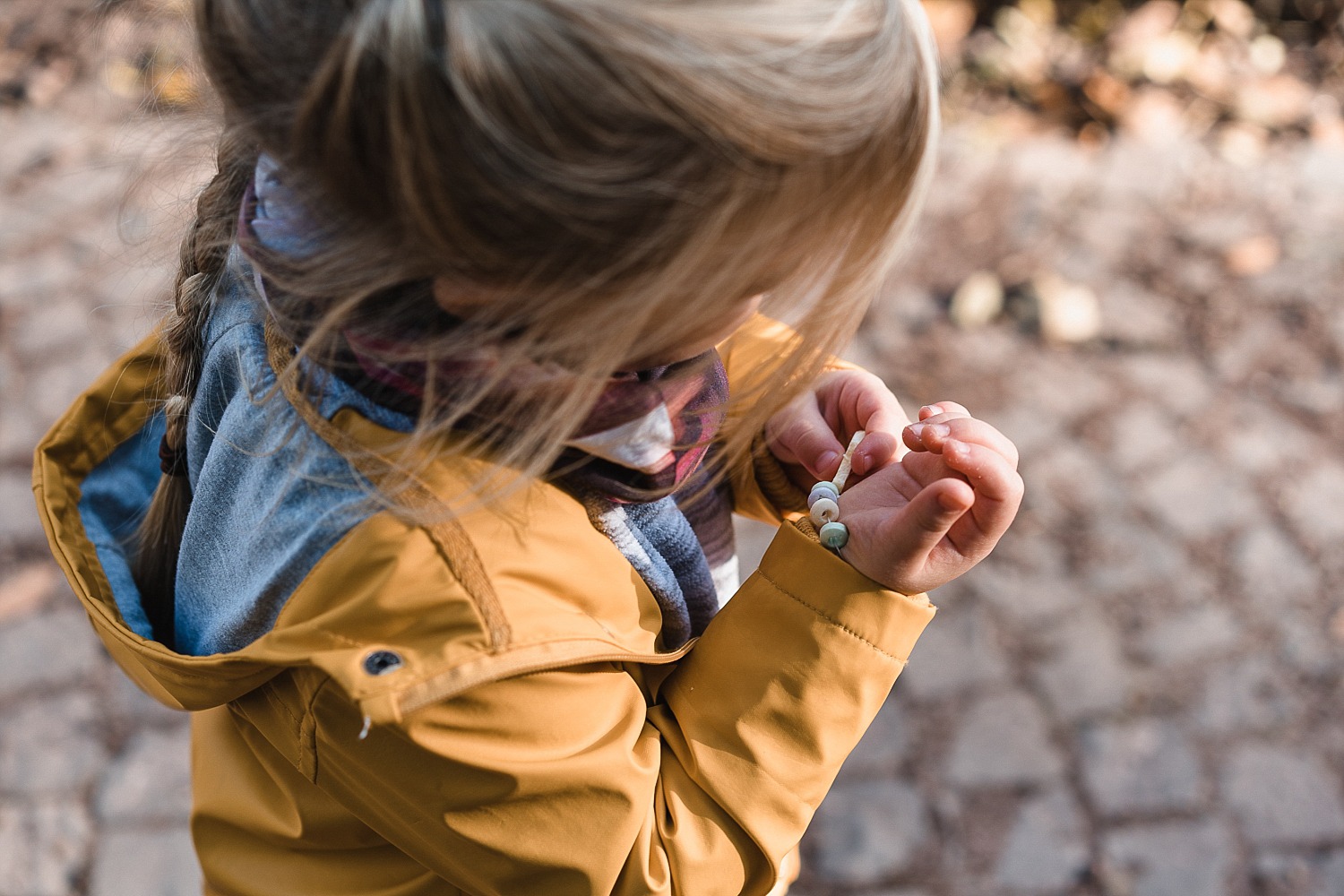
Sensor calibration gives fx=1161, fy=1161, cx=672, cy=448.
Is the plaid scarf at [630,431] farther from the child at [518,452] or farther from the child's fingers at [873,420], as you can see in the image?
the child's fingers at [873,420]

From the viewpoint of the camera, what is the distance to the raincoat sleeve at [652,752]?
37.2 inches

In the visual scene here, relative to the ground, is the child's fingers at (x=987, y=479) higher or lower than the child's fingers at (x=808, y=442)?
higher

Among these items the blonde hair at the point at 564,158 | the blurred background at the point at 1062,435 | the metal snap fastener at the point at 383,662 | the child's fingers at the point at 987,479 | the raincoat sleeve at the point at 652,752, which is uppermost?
the blonde hair at the point at 564,158

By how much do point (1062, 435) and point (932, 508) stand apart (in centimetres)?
171

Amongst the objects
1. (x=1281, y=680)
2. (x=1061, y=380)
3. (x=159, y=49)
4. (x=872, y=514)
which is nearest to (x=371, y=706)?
(x=872, y=514)

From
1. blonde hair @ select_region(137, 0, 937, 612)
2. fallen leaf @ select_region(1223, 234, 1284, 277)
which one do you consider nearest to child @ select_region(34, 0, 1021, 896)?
blonde hair @ select_region(137, 0, 937, 612)

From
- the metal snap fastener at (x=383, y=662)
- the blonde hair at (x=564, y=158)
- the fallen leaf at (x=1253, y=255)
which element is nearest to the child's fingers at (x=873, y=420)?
the blonde hair at (x=564, y=158)

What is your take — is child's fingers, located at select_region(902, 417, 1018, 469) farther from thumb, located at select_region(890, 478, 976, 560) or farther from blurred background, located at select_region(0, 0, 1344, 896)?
blurred background, located at select_region(0, 0, 1344, 896)

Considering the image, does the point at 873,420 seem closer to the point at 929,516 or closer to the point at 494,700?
the point at 929,516

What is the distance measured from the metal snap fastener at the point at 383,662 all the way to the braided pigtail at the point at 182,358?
368 mm

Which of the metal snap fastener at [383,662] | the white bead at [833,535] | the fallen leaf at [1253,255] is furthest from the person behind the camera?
the fallen leaf at [1253,255]

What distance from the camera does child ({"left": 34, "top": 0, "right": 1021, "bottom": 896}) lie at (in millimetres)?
761

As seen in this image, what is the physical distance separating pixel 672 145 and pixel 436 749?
1.64ft

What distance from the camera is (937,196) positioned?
3111 mm
